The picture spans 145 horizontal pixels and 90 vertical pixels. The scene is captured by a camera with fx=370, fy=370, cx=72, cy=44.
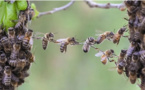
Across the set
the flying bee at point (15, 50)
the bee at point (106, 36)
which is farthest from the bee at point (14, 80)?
the bee at point (106, 36)

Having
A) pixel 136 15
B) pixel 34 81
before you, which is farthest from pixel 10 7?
pixel 34 81

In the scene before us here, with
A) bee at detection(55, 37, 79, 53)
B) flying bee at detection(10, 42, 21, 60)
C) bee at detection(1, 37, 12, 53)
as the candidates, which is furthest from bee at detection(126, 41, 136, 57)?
bee at detection(1, 37, 12, 53)

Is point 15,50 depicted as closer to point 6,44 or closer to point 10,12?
point 6,44

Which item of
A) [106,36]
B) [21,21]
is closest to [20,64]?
[21,21]

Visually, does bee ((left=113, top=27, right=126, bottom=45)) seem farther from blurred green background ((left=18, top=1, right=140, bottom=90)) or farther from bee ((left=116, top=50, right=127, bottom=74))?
blurred green background ((left=18, top=1, right=140, bottom=90))

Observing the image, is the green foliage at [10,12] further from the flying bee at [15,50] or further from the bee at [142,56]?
the bee at [142,56]
